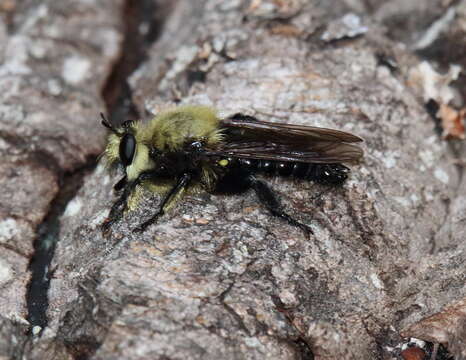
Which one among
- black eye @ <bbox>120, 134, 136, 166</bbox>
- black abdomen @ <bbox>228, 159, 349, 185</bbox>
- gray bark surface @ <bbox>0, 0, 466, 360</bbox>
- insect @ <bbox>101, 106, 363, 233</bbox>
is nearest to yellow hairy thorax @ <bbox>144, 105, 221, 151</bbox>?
insect @ <bbox>101, 106, 363, 233</bbox>

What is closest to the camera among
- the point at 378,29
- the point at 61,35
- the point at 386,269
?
the point at 386,269

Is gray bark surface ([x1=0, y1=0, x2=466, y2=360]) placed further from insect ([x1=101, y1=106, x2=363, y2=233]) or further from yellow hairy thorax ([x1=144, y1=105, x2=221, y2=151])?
yellow hairy thorax ([x1=144, y1=105, x2=221, y2=151])

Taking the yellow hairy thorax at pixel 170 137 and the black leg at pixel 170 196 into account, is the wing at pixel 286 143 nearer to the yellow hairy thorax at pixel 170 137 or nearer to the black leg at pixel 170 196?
the yellow hairy thorax at pixel 170 137

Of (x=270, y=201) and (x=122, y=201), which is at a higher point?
(x=122, y=201)

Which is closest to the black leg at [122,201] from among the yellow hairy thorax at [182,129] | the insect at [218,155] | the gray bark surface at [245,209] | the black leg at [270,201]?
the insect at [218,155]

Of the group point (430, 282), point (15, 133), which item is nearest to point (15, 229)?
point (15, 133)

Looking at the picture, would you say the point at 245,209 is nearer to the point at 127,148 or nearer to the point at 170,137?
the point at 170,137

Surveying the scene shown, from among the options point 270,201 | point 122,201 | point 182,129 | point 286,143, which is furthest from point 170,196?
point 286,143

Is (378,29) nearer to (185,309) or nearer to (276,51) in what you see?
(276,51)
